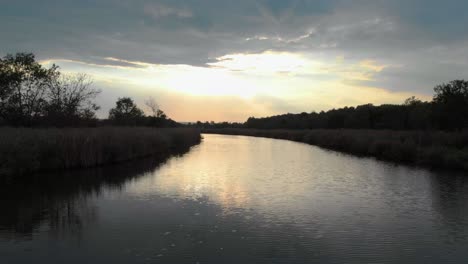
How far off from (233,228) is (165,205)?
9.05ft

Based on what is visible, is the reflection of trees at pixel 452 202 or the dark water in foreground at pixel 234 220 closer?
the dark water in foreground at pixel 234 220

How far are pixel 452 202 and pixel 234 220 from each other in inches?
259

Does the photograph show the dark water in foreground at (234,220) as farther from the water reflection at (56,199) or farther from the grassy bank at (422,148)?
the grassy bank at (422,148)

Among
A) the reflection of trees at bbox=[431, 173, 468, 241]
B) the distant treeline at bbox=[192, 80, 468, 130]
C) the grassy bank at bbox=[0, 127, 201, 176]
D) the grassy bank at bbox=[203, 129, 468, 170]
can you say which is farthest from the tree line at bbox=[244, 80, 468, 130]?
the grassy bank at bbox=[0, 127, 201, 176]

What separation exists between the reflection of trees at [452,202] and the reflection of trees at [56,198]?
26.0 feet

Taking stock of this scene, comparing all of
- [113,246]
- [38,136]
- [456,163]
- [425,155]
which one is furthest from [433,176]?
[38,136]

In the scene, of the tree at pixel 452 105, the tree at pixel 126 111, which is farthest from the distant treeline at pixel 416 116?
the tree at pixel 126 111

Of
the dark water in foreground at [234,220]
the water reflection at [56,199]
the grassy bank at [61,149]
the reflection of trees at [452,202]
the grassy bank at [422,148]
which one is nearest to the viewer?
the dark water in foreground at [234,220]

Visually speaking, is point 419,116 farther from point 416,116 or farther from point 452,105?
point 452,105

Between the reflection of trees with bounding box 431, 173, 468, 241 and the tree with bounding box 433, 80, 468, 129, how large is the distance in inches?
466

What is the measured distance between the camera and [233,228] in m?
7.91

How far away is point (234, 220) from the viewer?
336 inches

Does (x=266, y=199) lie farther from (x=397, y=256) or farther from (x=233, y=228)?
(x=397, y=256)

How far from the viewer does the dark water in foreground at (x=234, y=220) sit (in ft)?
21.1
